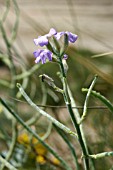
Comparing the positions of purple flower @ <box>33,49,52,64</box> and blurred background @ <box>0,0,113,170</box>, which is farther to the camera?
blurred background @ <box>0,0,113,170</box>

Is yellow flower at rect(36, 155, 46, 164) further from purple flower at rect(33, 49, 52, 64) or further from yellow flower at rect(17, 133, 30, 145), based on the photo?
purple flower at rect(33, 49, 52, 64)

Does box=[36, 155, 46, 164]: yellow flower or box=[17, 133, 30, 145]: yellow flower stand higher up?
box=[17, 133, 30, 145]: yellow flower

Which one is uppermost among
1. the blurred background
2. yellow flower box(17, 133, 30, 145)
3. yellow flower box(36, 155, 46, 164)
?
the blurred background

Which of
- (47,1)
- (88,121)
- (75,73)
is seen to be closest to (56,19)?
(47,1)

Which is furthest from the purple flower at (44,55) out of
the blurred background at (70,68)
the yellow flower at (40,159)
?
the yellow flower at (40,159)

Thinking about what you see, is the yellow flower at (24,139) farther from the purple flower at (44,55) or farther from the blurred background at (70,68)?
the purple flower at (44,55)

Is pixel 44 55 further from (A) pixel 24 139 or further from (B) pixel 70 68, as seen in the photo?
(B) pixel 70 68

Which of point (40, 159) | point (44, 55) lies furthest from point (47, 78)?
point (40, 159)

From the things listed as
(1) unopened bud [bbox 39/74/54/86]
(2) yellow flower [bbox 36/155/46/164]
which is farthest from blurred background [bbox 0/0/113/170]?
(1) unopened bud [bbox 39/74/54/86]

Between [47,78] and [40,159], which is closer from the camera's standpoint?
[47,78]
